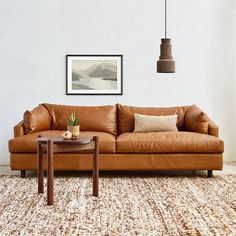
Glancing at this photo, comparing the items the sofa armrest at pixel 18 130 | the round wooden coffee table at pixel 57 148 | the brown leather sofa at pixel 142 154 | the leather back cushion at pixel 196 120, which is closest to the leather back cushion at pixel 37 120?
the sofa armrest at pixel 18 130

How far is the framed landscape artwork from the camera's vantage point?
715cm

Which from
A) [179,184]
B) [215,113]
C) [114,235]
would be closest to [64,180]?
[179,184]

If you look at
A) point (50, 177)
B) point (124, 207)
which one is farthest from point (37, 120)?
point (124, 207)

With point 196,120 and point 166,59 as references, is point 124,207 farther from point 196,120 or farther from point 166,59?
point 196,120

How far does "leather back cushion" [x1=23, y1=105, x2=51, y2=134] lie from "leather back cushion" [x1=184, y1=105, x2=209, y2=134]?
181 cm

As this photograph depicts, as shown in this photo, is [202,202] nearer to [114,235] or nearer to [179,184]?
[179,184]

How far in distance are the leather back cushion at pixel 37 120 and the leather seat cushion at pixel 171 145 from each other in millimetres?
1094

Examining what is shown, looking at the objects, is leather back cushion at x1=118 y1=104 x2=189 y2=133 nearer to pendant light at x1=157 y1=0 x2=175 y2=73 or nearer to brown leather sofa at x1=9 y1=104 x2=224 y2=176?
brown leather sofa at x1=9 y1=104 x2=224 y2=176

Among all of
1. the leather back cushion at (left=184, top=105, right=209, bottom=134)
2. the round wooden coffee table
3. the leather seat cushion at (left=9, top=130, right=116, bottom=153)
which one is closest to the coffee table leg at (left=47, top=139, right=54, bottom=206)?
the round wooden coffee table

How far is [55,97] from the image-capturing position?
7.18 metres

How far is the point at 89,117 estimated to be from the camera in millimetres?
6590

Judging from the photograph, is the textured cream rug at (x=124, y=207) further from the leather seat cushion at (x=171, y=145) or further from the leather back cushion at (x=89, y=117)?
the leather back cushion at (x=89, y=117)

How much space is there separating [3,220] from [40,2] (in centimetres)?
396

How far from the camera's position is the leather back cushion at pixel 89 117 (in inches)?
258
